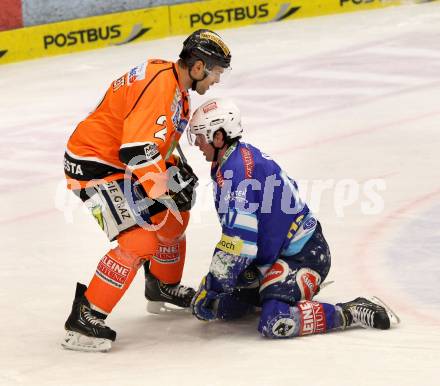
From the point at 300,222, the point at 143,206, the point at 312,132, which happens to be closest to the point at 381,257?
the point at 300,222

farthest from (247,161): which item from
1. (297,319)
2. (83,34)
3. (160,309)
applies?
(83,34)

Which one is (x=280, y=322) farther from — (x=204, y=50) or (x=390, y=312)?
(x=204, y=50)

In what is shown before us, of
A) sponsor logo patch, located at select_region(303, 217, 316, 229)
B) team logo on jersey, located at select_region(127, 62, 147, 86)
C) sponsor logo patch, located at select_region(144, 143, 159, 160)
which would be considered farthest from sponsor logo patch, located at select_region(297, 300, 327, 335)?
team logo on jersey, located at select_region(127, 62, 147, 86)

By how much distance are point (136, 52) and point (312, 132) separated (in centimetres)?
358

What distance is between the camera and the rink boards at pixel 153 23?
40.7 ft

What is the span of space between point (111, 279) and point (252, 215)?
2.36 ft

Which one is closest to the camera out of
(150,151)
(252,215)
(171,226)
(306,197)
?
(150,151)

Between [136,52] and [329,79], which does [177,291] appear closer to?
[329,79]

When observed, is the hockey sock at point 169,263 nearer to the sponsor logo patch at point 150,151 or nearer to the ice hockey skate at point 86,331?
the ice hockey skate at point 86,331

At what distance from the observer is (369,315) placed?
546 cm

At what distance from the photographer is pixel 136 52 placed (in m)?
12.5

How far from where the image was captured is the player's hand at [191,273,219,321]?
5555 millimetres

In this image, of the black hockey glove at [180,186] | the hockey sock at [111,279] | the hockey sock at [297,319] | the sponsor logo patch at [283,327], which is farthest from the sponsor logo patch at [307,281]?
the hockey sock at [111,279]

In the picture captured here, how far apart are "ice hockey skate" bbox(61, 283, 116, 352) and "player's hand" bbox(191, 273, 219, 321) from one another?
0.42 metres
